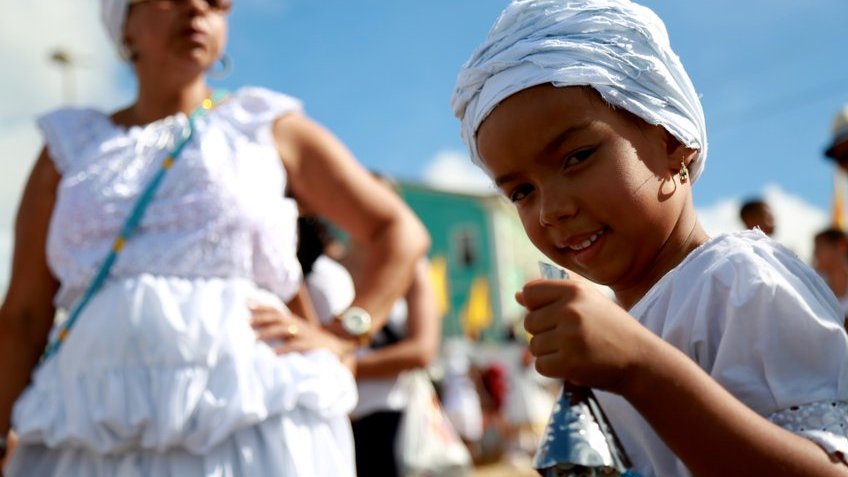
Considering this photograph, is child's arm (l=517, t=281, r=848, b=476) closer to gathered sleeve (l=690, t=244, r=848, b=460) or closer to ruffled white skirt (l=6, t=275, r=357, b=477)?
gathered sleeve (l=690, t=244, r=848, b=460)

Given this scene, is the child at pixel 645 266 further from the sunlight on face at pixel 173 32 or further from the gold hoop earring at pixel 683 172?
the sunlight on face at pixel 173 32

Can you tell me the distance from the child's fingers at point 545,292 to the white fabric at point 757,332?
0.27 meters

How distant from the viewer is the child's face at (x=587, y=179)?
1396 mm

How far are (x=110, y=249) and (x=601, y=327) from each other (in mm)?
1369

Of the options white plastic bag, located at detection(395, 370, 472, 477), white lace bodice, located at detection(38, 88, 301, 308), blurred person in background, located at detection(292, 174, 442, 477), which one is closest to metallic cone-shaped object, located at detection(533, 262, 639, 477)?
white lace bodice, located at detection(38, 88, 301, 308)

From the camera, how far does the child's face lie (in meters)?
1.40

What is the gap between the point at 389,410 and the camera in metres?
4.01

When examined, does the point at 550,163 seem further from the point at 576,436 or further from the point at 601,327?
the point at 576,436

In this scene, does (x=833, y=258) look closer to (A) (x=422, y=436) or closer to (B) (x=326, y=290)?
(A) (x=422, y=436)

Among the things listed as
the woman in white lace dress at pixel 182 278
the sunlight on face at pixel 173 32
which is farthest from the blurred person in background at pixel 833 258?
the sunlight on face at pixel 173 32

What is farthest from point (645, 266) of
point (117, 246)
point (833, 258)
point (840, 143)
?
point (833, 258)

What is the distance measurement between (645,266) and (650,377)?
0.38 m

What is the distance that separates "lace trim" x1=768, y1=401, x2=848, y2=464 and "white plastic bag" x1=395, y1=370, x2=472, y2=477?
117 inches

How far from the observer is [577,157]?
1405mm
